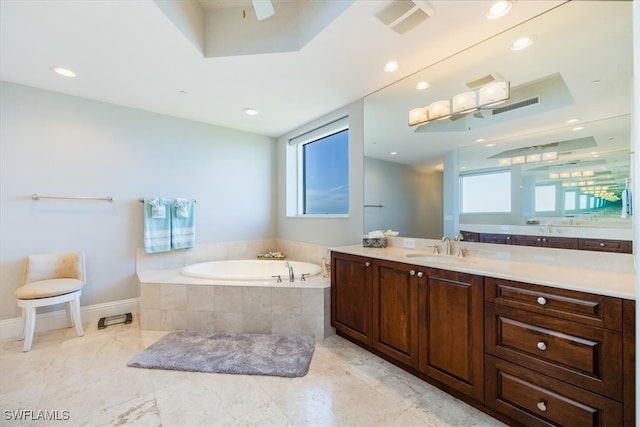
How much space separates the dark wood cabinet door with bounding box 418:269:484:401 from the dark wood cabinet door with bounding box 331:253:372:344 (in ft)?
1.65

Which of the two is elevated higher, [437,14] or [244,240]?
[437,14]

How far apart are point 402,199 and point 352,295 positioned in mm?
1033

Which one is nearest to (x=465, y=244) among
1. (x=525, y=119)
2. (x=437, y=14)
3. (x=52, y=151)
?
(x=525, y=119)

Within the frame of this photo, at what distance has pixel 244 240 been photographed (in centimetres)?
402

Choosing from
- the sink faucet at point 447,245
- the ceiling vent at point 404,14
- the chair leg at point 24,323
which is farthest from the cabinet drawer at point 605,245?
the chair leg at point 24,323

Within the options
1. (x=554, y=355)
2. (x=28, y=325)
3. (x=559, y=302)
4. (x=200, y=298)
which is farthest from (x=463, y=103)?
(x=28, y=325)

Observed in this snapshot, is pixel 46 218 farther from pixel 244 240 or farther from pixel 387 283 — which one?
pixel 387 283

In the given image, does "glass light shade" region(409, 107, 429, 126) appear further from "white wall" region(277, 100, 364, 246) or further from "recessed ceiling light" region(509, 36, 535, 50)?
"recessed ceiling light" region(509, 36, 535, 50)

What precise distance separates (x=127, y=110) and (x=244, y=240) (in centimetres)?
215

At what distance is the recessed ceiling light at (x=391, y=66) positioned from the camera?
84.9 inches

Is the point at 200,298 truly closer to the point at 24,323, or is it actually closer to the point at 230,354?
the point at 230,354

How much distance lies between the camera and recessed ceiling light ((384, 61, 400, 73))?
2156 millimetres

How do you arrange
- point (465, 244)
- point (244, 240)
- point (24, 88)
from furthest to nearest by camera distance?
point (244, 240) → point (24, 88) → point (465, 244)

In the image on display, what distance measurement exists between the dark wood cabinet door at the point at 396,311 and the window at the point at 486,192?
31.1 inches
